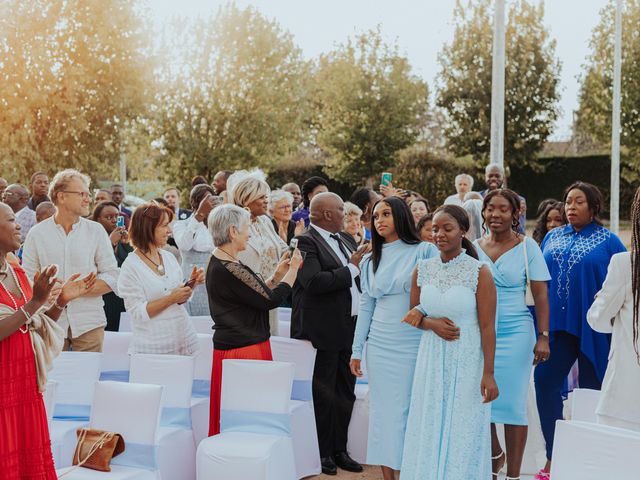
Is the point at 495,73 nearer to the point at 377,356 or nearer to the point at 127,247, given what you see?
the point at 127,247

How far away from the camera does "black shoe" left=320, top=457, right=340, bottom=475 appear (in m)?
6.13

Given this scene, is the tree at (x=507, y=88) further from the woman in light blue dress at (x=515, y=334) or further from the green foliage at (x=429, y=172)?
the woman in light blue dress at (x=515, y=334)

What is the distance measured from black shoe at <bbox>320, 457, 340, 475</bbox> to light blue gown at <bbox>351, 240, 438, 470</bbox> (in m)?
0.86

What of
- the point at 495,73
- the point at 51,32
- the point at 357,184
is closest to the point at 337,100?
the point at 357,184

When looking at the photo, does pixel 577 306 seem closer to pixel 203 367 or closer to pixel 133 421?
pixel 203 367

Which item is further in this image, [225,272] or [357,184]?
[357,184]

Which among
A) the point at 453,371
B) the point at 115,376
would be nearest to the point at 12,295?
the point at 115,376

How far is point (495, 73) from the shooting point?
15.4 m

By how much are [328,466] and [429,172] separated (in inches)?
961

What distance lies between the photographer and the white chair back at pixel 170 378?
543 cm

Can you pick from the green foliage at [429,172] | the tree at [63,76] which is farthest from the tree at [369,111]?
the tree at [63,76]

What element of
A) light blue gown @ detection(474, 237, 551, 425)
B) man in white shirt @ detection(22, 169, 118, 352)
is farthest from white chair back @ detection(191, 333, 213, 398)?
light blue gown @ detection(474, 237, 551, 425)

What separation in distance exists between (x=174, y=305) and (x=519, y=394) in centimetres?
236

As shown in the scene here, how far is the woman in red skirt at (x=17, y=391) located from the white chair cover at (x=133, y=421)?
A: 2.02 feet
